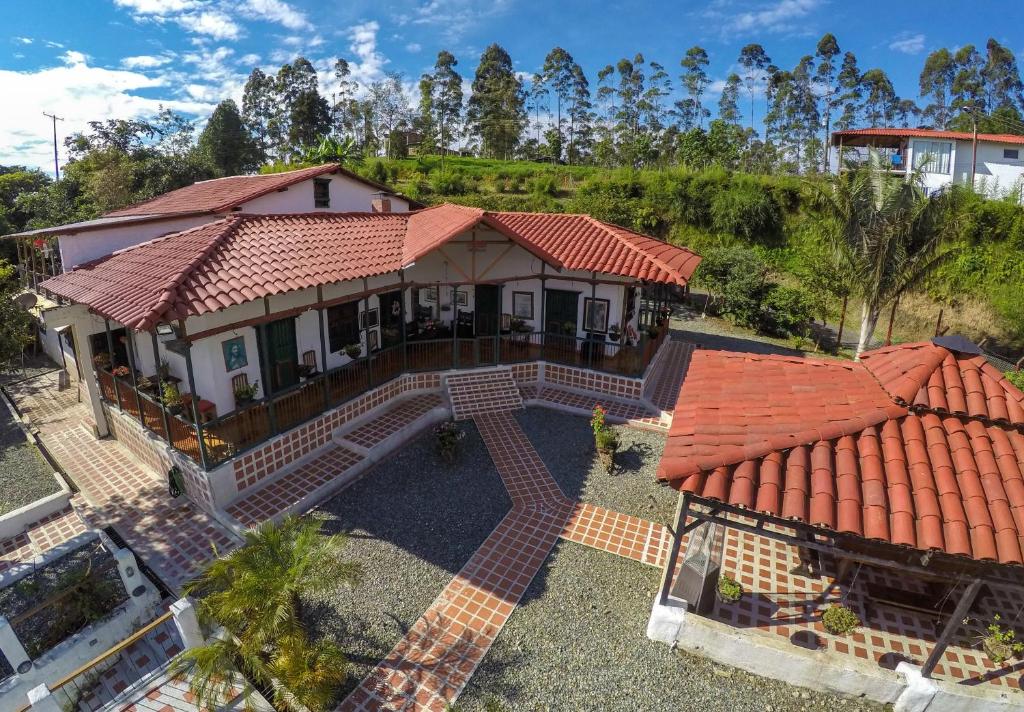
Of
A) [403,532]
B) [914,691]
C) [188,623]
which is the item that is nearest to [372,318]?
[403,532]

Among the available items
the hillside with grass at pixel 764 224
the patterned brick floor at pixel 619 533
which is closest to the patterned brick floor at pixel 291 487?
the patterned brick floor at pixel 619 533

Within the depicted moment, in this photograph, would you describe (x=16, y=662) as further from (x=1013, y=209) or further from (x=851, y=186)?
(x=1013, y=209)

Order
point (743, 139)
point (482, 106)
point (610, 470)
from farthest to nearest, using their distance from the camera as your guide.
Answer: point (482, 106) < point (743, 139) < point (610, 470)

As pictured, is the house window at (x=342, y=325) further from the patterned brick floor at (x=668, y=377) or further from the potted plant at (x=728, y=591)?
the potted plant at (x=728, y=591)

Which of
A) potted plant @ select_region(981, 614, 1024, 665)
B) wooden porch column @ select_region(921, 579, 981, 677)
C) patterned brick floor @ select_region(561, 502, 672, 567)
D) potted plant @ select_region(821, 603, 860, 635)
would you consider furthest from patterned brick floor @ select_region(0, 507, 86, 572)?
potted plant @ select_region(981, 614, 1024, 665)

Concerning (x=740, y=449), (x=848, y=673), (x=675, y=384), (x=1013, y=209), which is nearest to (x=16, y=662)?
(x=740, y=449)

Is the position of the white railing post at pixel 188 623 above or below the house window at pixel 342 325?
below

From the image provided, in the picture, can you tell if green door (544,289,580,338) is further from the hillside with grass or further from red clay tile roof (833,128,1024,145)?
red clay tile roof (833,128,1024,145)
